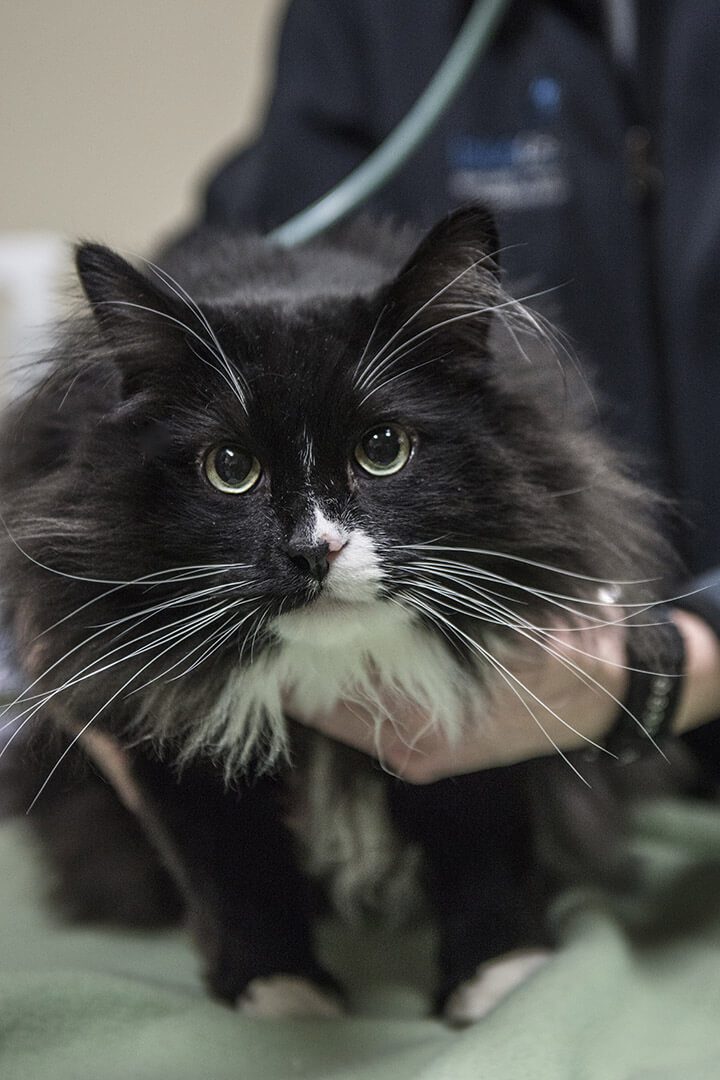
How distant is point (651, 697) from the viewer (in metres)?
0.97

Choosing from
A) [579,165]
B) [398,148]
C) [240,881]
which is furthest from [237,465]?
[579,165]

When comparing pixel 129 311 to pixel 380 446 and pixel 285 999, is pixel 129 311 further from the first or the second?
pixel 285 999

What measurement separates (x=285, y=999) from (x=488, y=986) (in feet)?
0.59

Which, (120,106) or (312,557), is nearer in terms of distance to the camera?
(312,557)

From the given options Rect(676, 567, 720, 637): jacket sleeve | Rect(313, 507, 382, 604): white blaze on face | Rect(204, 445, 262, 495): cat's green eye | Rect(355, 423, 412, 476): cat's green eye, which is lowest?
Rect(676, 567, 720, 637): jacket sleeve

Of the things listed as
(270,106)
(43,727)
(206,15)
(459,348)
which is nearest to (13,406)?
(43,727)

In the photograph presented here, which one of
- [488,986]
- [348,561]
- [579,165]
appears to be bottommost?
[488,986]

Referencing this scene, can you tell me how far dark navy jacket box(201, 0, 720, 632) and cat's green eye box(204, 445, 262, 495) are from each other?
653mm

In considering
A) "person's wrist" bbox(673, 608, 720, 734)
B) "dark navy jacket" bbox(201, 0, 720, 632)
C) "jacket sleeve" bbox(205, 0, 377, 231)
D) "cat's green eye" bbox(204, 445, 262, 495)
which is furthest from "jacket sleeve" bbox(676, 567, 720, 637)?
"jacket sleeve" bbox(205, 0, 377, 231)

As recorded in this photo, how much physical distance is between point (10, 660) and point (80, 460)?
0.21 metres

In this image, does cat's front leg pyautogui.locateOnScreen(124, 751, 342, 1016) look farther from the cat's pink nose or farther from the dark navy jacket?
the dark navy jacket

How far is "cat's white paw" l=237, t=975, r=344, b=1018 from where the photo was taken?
878 mm

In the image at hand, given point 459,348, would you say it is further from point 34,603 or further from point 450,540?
point 34,603

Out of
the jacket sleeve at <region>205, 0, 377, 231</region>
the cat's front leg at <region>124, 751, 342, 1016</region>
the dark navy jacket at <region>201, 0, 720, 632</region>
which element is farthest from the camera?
the jacket sleeve at <region>205, 0, 377, 231</region>
